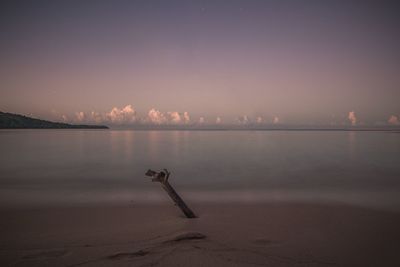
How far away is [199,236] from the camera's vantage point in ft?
19.6

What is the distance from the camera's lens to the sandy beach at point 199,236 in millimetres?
5016

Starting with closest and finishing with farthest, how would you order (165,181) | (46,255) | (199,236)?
(46,255), (199,236), (165,181)

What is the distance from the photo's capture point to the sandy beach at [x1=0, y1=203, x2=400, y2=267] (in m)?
5.02

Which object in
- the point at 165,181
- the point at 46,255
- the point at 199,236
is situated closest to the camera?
the point at 46,255

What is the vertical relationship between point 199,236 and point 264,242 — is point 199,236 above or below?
above

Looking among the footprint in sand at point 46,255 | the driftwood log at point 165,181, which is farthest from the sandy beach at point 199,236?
the driftwood log at point 165,181

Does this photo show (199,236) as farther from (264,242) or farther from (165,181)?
(165,181)

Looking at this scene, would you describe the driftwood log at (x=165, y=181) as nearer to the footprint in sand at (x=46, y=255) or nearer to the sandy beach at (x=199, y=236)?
the sandy beach at (x=199, y=236)

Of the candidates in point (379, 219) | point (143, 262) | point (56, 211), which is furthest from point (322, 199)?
point (56, 211)

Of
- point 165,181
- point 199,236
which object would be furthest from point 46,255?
point 165,181

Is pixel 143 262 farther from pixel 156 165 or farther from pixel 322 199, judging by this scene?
pixel 156 165

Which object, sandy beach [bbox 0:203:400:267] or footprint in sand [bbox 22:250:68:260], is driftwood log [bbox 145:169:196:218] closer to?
sandy beach [bbox 0:203:400:267]

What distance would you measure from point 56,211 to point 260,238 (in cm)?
698

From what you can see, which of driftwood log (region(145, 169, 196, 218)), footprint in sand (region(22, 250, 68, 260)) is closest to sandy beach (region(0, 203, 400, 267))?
footprint in sand (region(22, 250, 68, 260))
